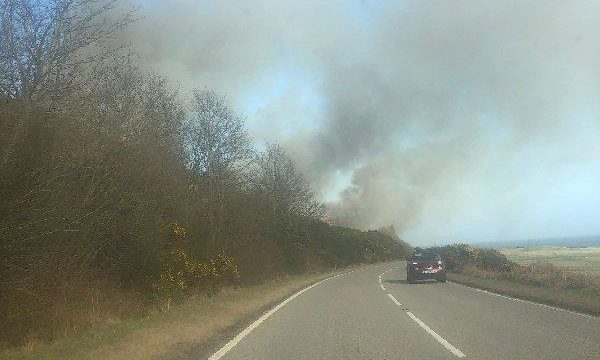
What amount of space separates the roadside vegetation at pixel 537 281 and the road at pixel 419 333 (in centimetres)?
127

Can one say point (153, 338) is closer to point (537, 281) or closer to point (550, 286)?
point (550, 286)

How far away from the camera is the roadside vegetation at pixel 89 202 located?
10195 millimetres

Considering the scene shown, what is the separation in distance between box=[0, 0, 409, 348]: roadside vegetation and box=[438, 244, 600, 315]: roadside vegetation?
1204 centimetres

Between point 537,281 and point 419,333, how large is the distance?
15.5 meters

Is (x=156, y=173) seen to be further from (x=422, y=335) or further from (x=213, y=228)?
(x=422, y=335)

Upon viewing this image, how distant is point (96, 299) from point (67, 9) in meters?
7.30

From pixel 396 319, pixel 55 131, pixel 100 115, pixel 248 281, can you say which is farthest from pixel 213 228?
pixel 55 131

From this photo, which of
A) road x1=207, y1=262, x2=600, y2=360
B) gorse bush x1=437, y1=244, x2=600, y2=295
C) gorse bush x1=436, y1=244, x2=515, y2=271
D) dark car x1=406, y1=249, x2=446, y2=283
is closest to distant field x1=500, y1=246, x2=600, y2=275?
gorse bush x1=436, y1=244, x2=515, y2=271

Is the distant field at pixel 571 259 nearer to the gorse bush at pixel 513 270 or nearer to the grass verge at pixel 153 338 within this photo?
the gorse bush at pixel 513 270

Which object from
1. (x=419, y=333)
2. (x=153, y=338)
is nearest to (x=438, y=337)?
(x=419, y=333)

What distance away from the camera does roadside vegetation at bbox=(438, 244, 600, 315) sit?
17.6m

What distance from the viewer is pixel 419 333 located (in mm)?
11578

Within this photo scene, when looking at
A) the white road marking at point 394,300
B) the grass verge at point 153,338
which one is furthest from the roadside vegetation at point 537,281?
the grass verge at point 153,338

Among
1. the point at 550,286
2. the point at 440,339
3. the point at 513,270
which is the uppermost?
the point at 513,270
